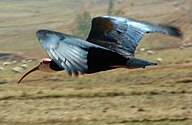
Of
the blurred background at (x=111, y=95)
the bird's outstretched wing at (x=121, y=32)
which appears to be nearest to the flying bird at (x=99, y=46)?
the bird's outstretched wing at (x=121, y=32)

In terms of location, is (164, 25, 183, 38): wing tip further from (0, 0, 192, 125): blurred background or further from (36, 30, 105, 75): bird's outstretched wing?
Result: (36, 30, 105, 75): bird's outstretched wing

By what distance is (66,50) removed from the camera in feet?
18.1

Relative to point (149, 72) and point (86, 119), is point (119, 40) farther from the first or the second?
point (149, 72)

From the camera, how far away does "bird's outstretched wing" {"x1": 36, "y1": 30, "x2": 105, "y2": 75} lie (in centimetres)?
504

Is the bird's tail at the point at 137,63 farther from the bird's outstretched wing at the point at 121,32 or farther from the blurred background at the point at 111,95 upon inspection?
the blurred background at the point at 111,95

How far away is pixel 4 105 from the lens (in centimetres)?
2112

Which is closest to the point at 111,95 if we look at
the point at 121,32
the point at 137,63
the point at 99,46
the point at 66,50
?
the point at 121,32

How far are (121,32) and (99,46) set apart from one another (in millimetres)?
1227

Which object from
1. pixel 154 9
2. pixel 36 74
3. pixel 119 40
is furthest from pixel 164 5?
pixel 119 40

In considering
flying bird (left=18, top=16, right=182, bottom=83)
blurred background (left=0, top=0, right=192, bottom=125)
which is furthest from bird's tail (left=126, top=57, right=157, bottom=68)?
blurred background (left=0, top=0, right=192, bottom=125)

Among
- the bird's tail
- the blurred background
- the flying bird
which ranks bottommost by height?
the blurred background

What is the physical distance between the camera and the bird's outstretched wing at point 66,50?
5035 mm

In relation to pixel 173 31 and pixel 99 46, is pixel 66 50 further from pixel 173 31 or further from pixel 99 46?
pixel 173 31

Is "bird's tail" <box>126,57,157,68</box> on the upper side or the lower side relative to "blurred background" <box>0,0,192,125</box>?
upper
